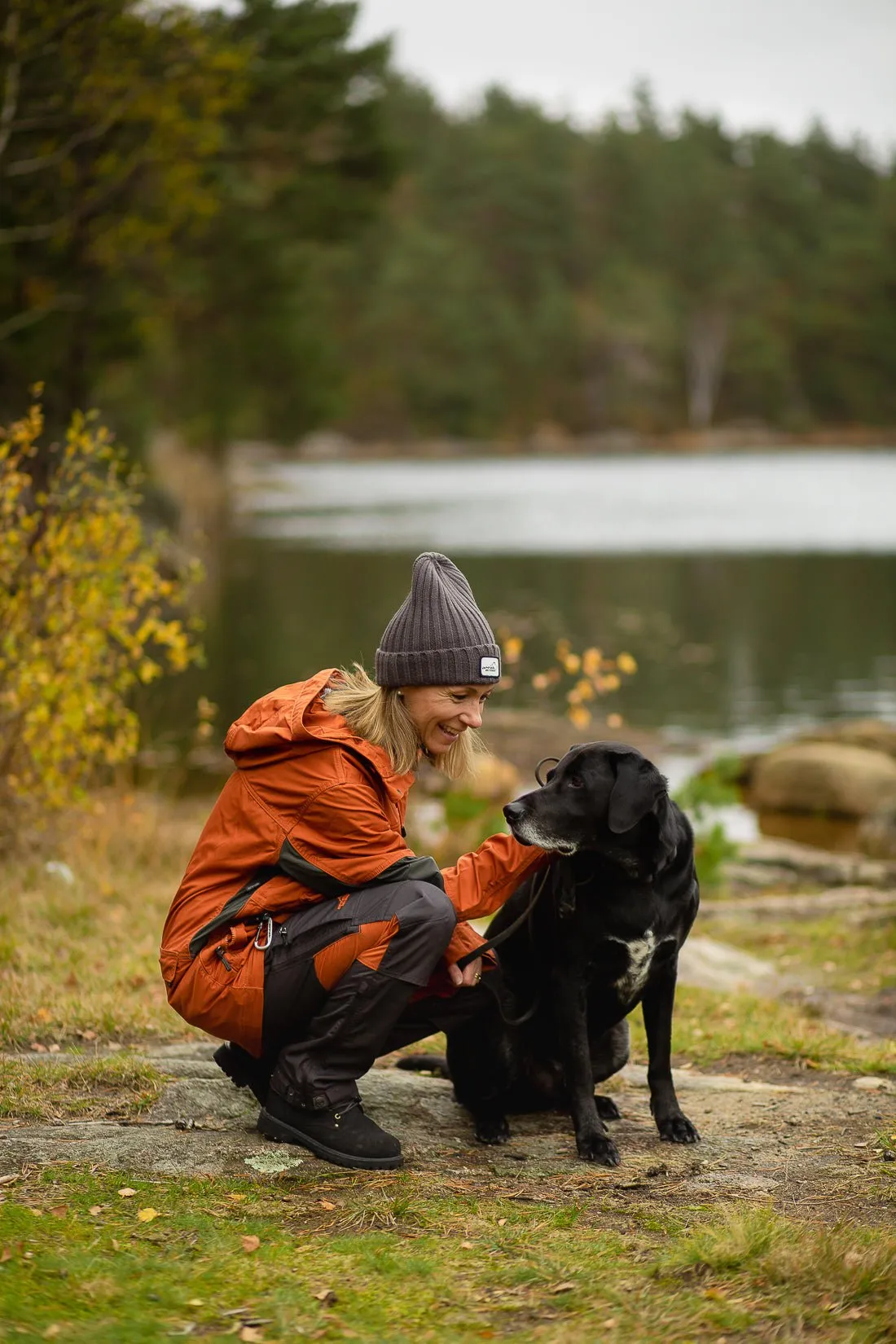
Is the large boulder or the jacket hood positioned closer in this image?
the jacket hood

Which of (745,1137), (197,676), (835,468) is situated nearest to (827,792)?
(197,676)

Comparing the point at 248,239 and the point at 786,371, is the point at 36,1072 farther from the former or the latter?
the point at 786,371

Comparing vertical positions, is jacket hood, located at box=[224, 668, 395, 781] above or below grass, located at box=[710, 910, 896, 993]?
above

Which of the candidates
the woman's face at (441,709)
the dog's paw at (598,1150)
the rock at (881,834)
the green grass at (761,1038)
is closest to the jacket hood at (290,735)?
the woman's face at (441,709)

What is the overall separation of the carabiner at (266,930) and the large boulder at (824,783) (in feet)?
32.7

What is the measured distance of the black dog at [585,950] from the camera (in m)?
4.05

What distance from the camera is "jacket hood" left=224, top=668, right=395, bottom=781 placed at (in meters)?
3.90

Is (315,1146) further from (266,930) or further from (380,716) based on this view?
(380,716)

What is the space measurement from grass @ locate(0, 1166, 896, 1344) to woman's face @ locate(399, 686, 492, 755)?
1.23 metres

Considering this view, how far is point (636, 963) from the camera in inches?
163

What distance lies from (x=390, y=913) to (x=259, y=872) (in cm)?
40

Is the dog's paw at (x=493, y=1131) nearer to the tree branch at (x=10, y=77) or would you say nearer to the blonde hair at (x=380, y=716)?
the blonde hair at (x=380, y=716)

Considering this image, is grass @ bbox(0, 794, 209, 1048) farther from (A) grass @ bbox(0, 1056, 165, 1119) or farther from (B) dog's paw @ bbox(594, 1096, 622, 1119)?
(B) dog's paw @ bbox(594, 1096, 622, 1119)

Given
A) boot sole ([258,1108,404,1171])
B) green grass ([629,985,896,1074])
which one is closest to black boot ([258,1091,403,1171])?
boot sole ([258,1108,404,1171])
